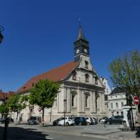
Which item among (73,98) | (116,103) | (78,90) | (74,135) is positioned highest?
(78,90)

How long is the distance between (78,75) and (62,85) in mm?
5637

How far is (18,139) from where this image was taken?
1434 cm

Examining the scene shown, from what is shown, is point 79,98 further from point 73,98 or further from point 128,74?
point 128,74

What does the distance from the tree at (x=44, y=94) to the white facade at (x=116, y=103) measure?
1507 inches

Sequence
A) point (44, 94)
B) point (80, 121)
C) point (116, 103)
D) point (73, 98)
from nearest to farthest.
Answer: point (44, 94)
point (80, 121)
point (73, 98)
point (116, 103)

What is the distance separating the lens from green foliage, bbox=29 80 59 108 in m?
33.8

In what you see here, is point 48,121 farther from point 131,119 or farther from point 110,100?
point 110,100

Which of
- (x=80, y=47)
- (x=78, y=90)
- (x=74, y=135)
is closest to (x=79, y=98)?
(x=78, y=90)

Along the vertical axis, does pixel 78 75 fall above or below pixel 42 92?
above

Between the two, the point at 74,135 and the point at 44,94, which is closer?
the point at 74,135

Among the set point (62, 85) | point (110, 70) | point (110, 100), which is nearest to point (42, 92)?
point (62, 85)

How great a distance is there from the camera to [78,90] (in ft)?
158

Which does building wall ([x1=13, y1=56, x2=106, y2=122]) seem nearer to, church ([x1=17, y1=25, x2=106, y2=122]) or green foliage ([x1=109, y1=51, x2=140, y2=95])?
church ([x1=17, y1=25, x2=106, y2=122])

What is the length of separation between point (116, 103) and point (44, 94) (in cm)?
4138
